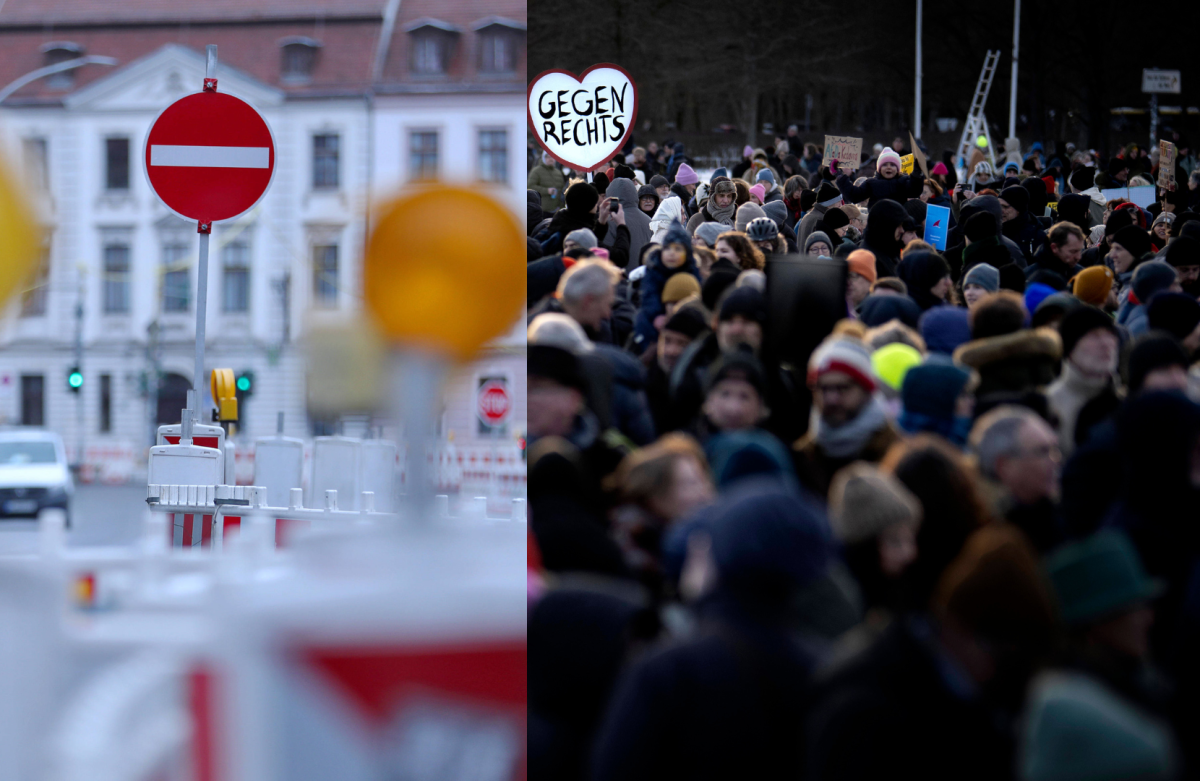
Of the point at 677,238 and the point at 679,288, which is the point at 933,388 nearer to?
the point at 679,288

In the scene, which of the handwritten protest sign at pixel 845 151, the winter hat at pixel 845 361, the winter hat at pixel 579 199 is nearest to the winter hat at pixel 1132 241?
the winter hat at pixel 579 199

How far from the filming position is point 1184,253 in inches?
118

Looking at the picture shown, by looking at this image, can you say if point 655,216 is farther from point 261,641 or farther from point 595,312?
point 261,641

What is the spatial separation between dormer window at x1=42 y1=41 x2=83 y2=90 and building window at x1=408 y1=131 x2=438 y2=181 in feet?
2.29

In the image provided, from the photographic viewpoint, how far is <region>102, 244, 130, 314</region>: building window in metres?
1.98

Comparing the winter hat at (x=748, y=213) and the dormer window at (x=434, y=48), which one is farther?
the winter hat at (x=748, y=213)

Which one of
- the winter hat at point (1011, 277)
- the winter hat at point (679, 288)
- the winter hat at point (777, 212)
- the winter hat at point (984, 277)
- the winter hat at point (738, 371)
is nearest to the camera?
the winter hat at point (738, 371)

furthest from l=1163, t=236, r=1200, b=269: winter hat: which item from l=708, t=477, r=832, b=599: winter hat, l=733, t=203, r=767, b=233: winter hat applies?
l=733, t=203, r=767, b=233: winter hat

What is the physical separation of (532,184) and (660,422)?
6.48 metres

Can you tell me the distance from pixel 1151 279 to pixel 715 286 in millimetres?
1007

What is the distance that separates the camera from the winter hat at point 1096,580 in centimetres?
151

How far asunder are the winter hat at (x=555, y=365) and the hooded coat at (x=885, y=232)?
2.45m

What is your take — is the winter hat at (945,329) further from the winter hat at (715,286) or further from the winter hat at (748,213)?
the winter hat at (748,213)

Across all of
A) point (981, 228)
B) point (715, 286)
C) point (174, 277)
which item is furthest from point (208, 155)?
point (981, 228)
